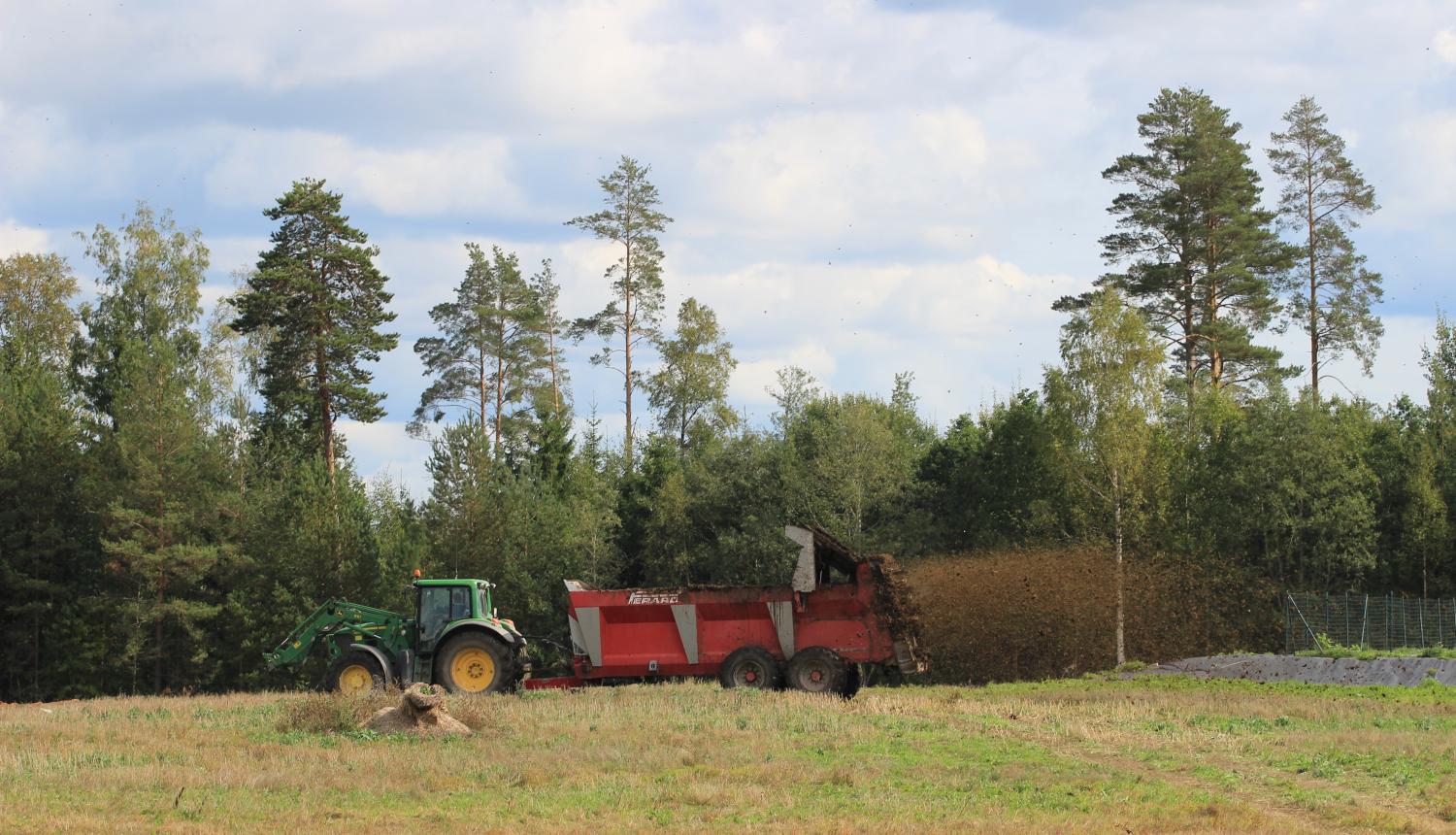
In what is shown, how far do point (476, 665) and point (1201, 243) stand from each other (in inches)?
1245

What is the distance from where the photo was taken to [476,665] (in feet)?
74.2

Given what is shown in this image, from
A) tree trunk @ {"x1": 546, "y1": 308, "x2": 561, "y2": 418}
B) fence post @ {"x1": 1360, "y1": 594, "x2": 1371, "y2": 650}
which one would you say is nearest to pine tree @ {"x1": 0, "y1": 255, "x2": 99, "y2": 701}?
tree trunk @ {"x1": 546, "y1": 308, "x2": 561, "y2": 418}

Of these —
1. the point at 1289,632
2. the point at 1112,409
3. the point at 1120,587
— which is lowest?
the point at 1289,632

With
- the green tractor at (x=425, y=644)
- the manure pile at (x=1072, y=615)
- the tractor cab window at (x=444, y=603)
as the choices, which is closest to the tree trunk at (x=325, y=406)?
the manure pile at (x=1072, y=615)

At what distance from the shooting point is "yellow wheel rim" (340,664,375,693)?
2217cm

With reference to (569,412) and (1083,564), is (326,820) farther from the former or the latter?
(569,412)

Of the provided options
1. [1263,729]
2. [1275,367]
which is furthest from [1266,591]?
[1263,729]

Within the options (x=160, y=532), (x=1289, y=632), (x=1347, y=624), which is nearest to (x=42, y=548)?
(x=160, y=532)

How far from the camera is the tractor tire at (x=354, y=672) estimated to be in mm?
22125

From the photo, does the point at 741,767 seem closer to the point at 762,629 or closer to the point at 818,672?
the point at 818,672

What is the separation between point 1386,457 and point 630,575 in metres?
25.0

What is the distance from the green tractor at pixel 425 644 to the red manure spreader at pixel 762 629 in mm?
1601

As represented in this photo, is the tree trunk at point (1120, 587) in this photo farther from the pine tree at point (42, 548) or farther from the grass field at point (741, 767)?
the pine tree at point (42, 548)

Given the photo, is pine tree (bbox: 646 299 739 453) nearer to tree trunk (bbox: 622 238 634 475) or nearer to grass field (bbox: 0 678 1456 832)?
tree trunk (bbox: 622 238 634 475)
